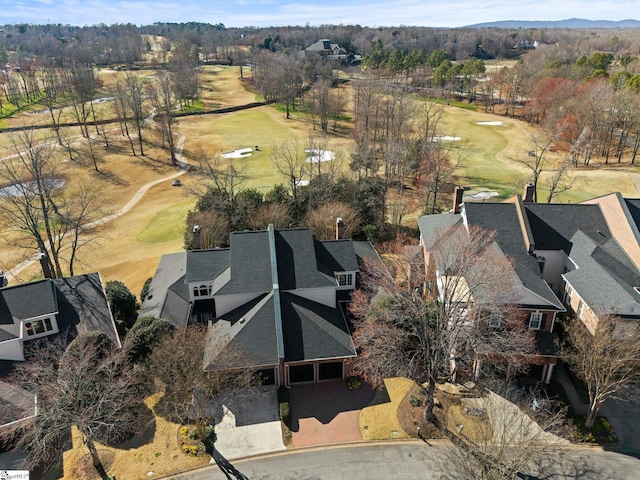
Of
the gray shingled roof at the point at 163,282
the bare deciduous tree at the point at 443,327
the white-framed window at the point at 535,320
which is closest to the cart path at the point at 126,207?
the gray shingled roof at the point at 163,282

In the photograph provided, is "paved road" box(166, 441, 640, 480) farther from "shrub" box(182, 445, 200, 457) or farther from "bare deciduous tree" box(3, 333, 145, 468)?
"bare deciduous tree" box(3, 333, 145, 468)

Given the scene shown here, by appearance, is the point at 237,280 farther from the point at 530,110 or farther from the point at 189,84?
the point at 189,84

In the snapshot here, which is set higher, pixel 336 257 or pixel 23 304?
pixel 336 257

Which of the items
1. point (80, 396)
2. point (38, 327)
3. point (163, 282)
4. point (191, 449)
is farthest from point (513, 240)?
point (38, 327)

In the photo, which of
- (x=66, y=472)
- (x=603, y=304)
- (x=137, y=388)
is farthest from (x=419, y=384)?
(x=66, y=472)

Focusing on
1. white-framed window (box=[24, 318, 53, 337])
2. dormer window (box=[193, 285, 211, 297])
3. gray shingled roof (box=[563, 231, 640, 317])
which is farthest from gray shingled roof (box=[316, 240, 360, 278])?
white-framed window (box=[24, 318, 53, 337])

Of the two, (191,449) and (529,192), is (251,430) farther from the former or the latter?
(529,192)

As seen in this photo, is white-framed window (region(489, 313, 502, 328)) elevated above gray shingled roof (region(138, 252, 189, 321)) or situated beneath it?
elevated above
